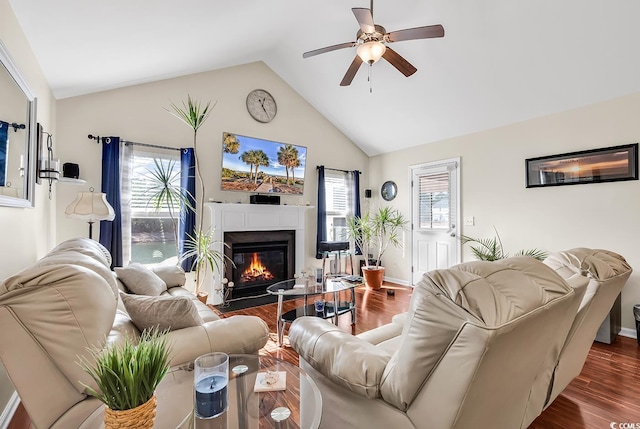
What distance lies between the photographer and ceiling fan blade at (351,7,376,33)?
7.21ft

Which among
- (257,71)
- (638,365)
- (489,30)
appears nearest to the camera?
(638,365)

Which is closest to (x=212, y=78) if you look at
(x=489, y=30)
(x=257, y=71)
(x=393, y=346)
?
(x=257, y=71)

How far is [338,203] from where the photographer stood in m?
5.87

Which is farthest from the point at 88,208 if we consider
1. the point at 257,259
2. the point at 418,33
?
the point at 418,33

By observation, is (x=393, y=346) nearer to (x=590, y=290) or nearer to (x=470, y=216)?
(x=590, y=290)

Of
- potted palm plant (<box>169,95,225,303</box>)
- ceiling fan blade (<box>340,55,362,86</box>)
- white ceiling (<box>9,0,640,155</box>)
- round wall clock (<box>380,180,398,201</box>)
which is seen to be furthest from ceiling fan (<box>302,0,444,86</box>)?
round wall clock (<box>380,180,398,201</box>)

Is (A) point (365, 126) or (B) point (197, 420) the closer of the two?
(B) point (197, 420)

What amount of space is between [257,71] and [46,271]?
4.54m

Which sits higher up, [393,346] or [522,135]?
[522,135]

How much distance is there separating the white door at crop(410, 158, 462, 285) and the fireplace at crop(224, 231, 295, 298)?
7.45ft

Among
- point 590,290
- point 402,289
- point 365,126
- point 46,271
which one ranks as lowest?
point 402,289

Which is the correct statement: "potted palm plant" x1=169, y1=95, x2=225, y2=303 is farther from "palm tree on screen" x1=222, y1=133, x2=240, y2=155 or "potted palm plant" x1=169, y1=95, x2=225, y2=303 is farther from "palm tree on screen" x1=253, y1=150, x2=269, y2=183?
"palm tree on screen" x1=253, y1=150, x2=269, y2=183

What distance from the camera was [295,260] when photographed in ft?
16.6

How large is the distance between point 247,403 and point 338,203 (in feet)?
15.8
